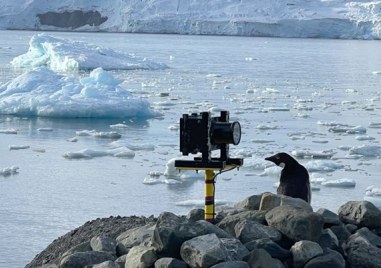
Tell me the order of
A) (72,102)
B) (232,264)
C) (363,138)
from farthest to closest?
(72,102)
(363,138)
(232,264)

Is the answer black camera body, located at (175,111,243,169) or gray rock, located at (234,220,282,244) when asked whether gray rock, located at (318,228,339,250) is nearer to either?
gray rock, located at (234,220,282,244)

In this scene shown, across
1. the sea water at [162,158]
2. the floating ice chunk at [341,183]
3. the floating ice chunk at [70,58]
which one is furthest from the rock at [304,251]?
the floating ice chunk at [70,58]

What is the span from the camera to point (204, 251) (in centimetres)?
414

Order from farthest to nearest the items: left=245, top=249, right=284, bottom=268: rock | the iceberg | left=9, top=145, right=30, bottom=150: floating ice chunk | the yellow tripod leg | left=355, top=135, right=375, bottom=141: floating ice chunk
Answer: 1. the iceberg
2. left=355, top=135, right=375, bottom=141: floating ice chunk
3. left=9, top=145, right=30, bottom=150: floating ice chunk
4. the yellow tripod leg
5. left=245, top=249, right=284, bottom=268: rock

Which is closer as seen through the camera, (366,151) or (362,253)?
(362,253)

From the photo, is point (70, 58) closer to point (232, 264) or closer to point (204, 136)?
point (204, 136)

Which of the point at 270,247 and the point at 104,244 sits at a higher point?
the point at 270,247

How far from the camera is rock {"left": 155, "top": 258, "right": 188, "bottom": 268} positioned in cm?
417

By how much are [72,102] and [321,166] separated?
571 cm

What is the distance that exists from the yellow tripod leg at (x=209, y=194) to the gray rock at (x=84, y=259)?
21.1 inches

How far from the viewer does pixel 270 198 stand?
4859mm

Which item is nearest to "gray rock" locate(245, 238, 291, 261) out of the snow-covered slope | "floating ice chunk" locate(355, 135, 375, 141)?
"floating ice chunk" locate(355, 135, 375, 141)

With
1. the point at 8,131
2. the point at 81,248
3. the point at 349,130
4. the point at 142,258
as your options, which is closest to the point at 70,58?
the point at 8,131

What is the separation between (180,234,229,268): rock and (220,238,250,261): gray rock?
0.22 feet
